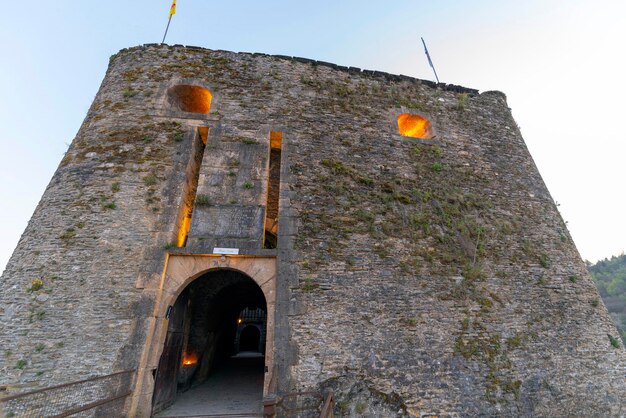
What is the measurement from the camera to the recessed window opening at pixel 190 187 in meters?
6.17

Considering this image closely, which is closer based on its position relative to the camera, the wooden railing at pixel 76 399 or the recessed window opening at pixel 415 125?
the wooden railing at pixel 76 399

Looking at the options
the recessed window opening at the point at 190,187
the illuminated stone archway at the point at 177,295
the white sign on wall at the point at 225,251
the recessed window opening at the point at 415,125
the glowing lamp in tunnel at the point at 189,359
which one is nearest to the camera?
the illuminated stone archway at the point at 177,295

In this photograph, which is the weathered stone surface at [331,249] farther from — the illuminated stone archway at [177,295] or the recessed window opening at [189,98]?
the recessed window opening at [189,98]

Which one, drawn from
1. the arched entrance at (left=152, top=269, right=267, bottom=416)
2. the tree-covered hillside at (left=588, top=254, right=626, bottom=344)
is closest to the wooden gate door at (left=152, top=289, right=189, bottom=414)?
the arched entrance at (left=152, top=269, right=267, bottom=416)

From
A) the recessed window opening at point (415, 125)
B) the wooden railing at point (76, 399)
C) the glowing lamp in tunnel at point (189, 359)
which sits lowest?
the wooden railing at point (76, 399)

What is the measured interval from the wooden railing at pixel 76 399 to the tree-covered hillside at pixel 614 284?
59113mm

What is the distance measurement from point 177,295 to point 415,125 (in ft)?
26.0

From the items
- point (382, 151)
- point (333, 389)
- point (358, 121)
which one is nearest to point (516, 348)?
point (333, 389)

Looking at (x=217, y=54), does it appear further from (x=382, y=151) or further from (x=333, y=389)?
(x=333, y=389)

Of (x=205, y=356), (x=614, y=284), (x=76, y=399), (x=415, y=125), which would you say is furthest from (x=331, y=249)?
(x=614, y=284)

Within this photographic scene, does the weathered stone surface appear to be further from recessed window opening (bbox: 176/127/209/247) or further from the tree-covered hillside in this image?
the tree-covered hillside

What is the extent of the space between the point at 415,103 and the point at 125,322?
887cm

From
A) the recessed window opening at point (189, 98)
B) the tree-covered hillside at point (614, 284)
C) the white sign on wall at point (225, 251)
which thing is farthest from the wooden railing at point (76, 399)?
the tree-covered hillside at point (614, 284)

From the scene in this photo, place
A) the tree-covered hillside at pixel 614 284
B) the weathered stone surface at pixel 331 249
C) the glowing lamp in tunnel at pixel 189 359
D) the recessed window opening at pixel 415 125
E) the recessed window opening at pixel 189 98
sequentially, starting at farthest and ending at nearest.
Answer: the tree-covered hillside at pixel 614 284
the recessed window opening at pixel 415 125
the recessed window opening at pixel 189 98
the glowing lamp in tunnel at pixel 189 359
the weathered stone surface at pixel 331 249
